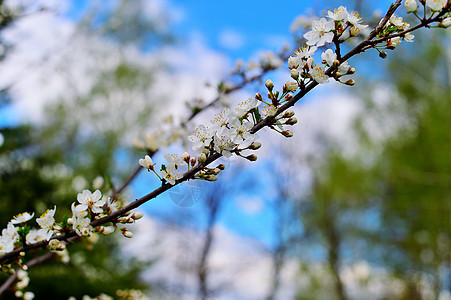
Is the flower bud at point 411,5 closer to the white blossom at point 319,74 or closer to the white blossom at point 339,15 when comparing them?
the white blossom at point 339,15

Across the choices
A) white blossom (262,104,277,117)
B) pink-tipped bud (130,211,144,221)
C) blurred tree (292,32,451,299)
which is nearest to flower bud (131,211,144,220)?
pink-tipped bud (130,211,144,221)

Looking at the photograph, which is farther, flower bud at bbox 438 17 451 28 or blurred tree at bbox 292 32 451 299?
blurred tree at bbox 292 32 451 299

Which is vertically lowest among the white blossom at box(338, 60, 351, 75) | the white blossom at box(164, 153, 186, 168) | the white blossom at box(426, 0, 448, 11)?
the white blossom at box(164, 153, 186, 168)

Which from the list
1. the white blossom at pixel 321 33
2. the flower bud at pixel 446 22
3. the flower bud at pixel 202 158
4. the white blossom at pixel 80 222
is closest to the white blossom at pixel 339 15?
the white blossom at pixel 321 33

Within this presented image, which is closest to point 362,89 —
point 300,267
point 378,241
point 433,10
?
point 378,241

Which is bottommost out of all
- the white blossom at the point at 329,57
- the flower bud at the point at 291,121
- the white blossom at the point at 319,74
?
the flower bud at the point at 291,121

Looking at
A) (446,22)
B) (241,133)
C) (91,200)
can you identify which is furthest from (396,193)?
(91,200)

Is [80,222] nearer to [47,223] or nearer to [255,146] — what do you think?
[47,223]

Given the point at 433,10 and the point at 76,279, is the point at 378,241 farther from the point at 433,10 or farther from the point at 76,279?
A: the point at 433,10

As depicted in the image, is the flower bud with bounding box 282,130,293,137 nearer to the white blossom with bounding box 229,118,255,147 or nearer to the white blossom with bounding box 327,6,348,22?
the white blossom with bounding box 229,118,255,147
